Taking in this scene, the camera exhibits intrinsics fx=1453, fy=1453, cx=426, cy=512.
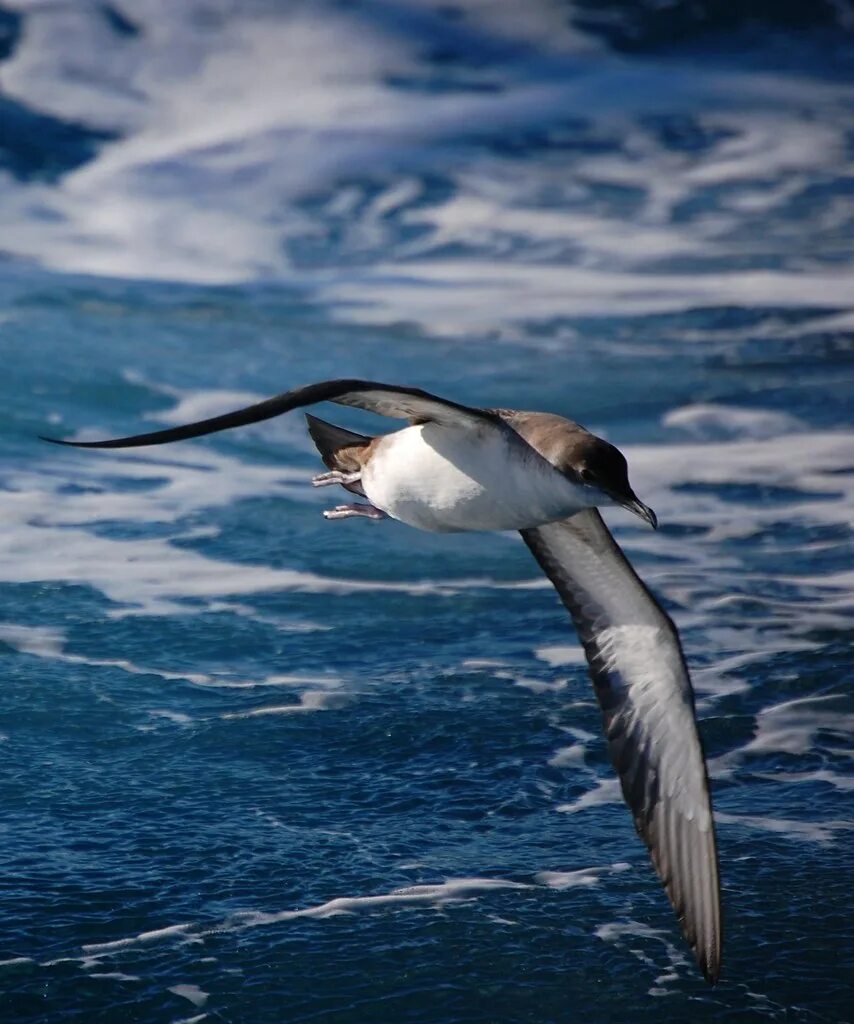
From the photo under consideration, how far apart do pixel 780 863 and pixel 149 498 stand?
617 inches

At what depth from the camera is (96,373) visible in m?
32.7

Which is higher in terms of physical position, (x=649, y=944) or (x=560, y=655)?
(x=560, y=655)

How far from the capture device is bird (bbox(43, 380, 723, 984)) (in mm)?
8594

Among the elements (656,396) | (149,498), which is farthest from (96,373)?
(656,396)

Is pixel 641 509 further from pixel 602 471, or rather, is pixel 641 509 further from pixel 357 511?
pixel 357 511

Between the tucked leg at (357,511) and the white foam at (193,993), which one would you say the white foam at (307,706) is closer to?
the tucked leg at (357,511)

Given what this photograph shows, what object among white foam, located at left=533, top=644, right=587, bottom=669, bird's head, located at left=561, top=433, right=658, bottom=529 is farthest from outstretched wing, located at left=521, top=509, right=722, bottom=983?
white foam, located at left=533, top=644, right=587, bottom=669

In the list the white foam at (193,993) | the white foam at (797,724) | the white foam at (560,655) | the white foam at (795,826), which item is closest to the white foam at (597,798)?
the white foam at (795,826)

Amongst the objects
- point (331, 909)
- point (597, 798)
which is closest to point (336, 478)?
point (331, 909)

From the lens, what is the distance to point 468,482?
899 cm

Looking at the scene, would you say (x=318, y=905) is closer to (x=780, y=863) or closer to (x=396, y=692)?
(x=780, y=863)

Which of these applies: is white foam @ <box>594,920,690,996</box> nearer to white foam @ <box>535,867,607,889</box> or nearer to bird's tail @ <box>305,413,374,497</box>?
white foam @ <box>535,867,607,889</box>

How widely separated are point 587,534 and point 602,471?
1804 millimetres

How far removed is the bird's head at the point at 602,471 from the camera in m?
8.40
